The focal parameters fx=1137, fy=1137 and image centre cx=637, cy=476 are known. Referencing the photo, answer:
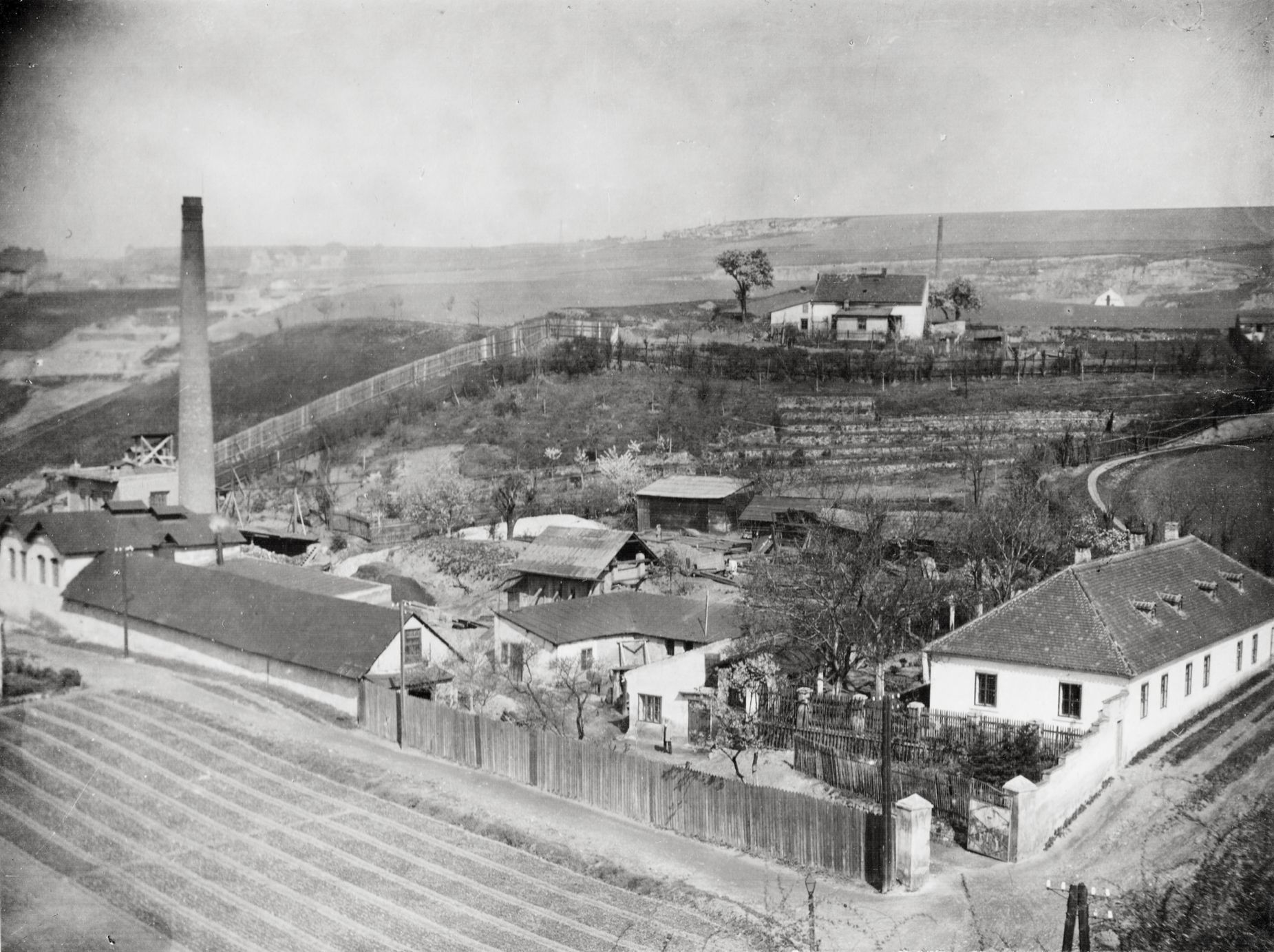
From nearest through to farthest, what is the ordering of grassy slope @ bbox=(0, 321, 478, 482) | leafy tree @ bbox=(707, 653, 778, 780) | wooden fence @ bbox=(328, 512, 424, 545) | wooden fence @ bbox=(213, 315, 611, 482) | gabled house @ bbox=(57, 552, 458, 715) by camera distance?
leafy tree @ bbox=(707, 653, 778, 780) < gabled house @ bbox=(57, 552, 458, 715) < wooden fence @ bbox=(328, 512, 424, 545) < grassy slope @ bbox=(0, 321, 478, 482) < wooden fence @ bbox=(213, 315, 611, 482)

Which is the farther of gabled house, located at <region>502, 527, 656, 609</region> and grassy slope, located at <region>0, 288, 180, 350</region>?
grassy slope, located at <region>0, 288, 180, 350</region>

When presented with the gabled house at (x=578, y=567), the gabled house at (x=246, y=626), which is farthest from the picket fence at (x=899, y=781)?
the gabled house at (x=578, y=567)

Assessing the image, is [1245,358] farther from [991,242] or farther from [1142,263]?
[991,242]

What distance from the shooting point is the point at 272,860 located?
1653 cm

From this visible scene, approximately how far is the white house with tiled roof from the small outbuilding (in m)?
17.8

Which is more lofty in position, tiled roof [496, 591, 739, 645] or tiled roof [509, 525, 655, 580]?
tiled roof [509, 525, 655, 580]

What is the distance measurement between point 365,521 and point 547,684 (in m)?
19.4

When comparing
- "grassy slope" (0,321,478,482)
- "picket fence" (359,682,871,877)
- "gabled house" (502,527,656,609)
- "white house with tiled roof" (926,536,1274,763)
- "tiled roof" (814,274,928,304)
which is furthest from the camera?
"grassy slope" (0,321,478,482)

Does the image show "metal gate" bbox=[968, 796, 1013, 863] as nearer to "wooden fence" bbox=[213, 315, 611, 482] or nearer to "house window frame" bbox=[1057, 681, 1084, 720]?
"house window frame" bbox=[1057, 681, 1084, 720]

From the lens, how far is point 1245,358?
99.1ft

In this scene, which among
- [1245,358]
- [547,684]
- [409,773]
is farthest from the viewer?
[1245,358]

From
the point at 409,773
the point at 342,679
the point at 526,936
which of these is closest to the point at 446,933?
the point at 526,936

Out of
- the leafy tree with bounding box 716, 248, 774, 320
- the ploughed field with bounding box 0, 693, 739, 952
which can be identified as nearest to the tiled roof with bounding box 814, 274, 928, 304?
the leafy tree with bounding box 716, 248, 774, 320

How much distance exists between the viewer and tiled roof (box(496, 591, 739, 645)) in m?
27.5
